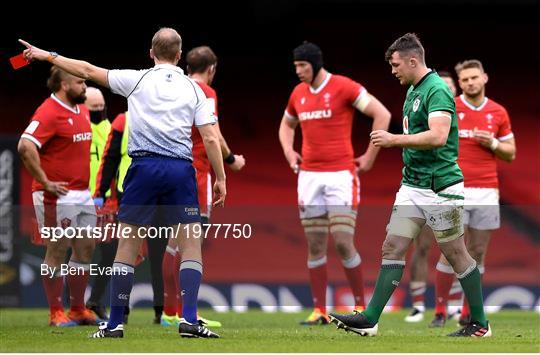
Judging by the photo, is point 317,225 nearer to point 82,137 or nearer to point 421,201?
point 82,137

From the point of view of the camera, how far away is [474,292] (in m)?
8.55

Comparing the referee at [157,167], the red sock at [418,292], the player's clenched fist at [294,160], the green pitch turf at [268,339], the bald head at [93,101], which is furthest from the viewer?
the red sock at [418,292]

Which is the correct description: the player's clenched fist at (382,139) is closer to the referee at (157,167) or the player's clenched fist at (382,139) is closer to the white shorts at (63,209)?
the referee at (157,167)

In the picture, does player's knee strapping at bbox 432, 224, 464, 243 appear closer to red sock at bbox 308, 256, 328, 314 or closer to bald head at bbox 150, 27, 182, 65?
bald head at bbox 150, 27, 182, 65

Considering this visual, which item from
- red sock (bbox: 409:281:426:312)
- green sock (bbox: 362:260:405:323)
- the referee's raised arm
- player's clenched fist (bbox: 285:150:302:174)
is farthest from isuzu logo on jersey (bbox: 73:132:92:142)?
red sock (bbox: 409:281:426:312)

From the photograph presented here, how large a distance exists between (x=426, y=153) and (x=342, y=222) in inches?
105

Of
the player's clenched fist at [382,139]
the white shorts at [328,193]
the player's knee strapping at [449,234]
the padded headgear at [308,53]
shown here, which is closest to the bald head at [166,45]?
the player's clenched fist at [382,139]

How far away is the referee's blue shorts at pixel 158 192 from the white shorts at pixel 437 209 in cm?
145

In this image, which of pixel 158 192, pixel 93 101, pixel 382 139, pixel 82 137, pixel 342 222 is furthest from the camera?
pixel 93 101

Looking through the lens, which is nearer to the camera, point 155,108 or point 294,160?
Answer: point 155,108

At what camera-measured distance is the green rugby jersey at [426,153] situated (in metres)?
8.36

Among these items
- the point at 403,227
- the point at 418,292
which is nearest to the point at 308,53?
the point at 418,292

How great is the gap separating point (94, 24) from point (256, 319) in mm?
6770

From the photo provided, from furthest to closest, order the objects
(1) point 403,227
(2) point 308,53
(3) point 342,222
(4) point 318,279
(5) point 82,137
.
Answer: (4) point 318,279 → (2) point 308,53 → (3) point 342,222 → (5) point 82,137 → (1) point 403,227
